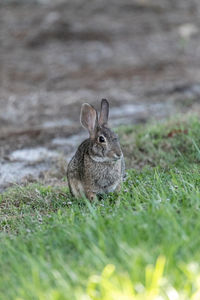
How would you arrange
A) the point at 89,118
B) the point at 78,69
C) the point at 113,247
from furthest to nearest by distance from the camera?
the point at 78,69
the point at 89,118
the point at 113,247

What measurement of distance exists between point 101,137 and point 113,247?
1858mm

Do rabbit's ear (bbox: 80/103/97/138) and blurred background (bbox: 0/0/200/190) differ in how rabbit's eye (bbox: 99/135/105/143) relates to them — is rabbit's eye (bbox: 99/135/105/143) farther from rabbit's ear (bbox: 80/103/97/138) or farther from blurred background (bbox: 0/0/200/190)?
blurred background (bbox: 0/0/200/190)

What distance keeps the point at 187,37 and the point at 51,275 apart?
1564cm

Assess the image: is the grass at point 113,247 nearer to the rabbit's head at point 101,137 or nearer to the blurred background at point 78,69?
the rabbit's head at point 101,137

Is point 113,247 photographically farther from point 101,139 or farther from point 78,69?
point 78,69

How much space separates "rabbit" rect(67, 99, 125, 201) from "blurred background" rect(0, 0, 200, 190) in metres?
1.66

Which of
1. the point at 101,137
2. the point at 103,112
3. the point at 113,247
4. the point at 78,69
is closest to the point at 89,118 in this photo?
the point at 103,112

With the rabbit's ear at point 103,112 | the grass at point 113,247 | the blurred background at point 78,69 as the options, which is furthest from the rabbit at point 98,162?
the blurred background at point 78,69

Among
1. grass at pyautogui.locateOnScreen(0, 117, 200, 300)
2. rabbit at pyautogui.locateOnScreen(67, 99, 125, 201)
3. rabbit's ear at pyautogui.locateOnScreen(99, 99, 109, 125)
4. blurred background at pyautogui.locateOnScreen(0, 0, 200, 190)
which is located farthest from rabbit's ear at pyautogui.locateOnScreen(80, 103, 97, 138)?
blurred background at pyautogui.locateOnScreen(0, 0, 200, 190)

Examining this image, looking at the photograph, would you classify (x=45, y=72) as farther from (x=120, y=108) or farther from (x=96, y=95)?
(x=120, y=108)

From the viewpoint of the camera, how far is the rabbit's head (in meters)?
5.34

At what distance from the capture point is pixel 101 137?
5.46 m

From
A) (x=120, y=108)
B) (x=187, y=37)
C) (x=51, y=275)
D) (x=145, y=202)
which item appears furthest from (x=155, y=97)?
(x=51, y=275)

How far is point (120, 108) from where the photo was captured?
1173 cm
